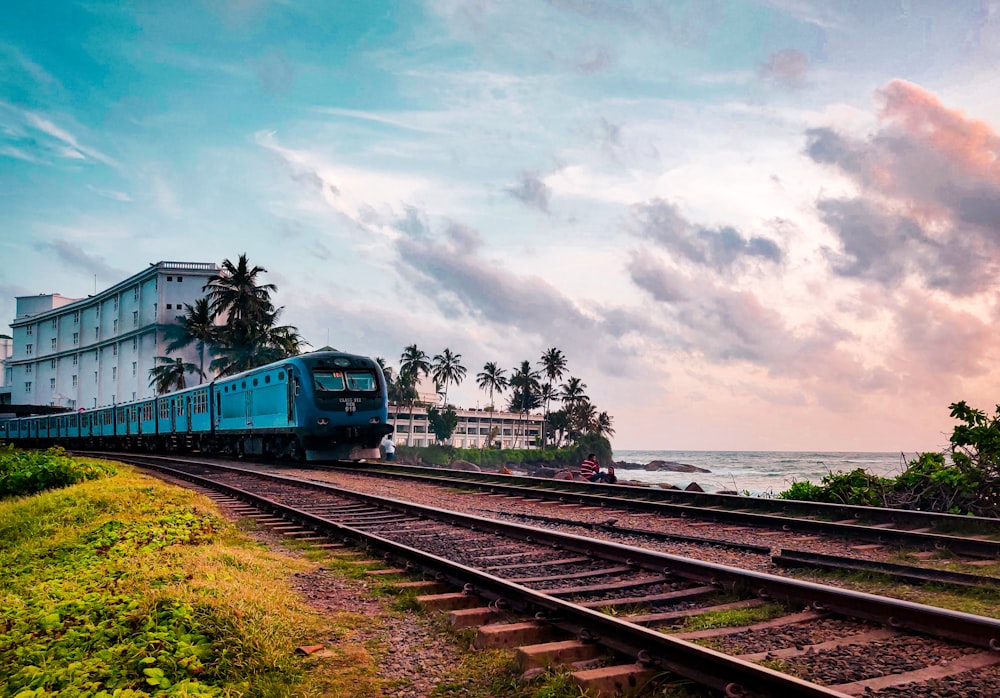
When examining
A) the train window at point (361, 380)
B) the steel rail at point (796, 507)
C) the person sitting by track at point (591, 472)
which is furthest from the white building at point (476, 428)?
the steel rail at point (796, 507)

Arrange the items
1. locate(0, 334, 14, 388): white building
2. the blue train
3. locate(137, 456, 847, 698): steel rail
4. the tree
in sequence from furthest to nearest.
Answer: locate(0, 334, 14, 388): white building, the tree, the blue train, locate(137, 456, 847, 698): steel rail

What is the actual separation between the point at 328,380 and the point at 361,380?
1.33 m

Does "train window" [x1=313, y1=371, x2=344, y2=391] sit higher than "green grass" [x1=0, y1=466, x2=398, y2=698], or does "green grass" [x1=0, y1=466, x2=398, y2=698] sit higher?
"train window" [x1=313, y1=371, x2=344, y2=391]

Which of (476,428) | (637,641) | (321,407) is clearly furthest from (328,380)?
(476,428)

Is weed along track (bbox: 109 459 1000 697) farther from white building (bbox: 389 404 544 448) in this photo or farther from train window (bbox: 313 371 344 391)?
white building (bbox: 389 404 544 448)

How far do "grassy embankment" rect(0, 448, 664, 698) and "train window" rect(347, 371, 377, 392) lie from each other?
15.0 m

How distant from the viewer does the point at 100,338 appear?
309ft

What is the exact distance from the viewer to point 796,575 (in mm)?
7305

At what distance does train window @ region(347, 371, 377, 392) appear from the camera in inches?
953

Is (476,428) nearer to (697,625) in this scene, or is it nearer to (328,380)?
(328,380)

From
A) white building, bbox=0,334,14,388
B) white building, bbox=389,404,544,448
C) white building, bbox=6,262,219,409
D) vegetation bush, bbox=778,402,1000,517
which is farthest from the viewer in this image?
white building, bbox=389,404,544,448

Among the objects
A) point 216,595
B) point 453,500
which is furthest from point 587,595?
point 453,500

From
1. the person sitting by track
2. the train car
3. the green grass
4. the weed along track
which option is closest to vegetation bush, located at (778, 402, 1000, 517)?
the person sitting by track

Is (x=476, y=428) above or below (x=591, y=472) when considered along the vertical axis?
below
